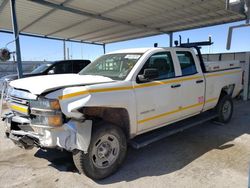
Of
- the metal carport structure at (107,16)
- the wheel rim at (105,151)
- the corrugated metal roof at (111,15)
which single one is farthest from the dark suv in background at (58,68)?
the wheel rim at (105,151)

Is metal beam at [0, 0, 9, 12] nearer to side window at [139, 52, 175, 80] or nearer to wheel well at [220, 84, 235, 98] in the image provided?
side window at [139, 52, 175, 80]

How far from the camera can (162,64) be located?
446cm

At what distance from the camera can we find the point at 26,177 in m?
3.50

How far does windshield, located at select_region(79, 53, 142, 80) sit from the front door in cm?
27

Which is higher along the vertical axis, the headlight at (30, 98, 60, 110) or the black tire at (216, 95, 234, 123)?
the headlight at (30, 98, 60, 110)

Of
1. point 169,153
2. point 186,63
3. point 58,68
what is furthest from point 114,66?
point 58,68

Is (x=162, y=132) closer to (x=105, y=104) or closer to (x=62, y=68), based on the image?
(x=105, y=104)

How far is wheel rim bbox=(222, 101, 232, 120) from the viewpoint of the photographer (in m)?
6.17

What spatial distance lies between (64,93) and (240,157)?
11.2ft

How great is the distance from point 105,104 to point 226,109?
4.41 metres

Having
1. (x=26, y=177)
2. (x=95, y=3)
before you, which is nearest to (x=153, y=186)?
(x=26, y=177)

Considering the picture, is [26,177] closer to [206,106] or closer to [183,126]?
[183,126]

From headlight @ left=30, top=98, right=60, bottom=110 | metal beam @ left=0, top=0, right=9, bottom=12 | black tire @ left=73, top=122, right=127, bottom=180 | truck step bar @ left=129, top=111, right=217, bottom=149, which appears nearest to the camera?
headlight @ left=30, top=98, right=60, bottom=110

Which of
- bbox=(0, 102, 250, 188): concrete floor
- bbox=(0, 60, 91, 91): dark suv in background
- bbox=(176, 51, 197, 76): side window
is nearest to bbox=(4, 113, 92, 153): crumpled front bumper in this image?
bbox=(0, 102, 250, 188): concrete floor
